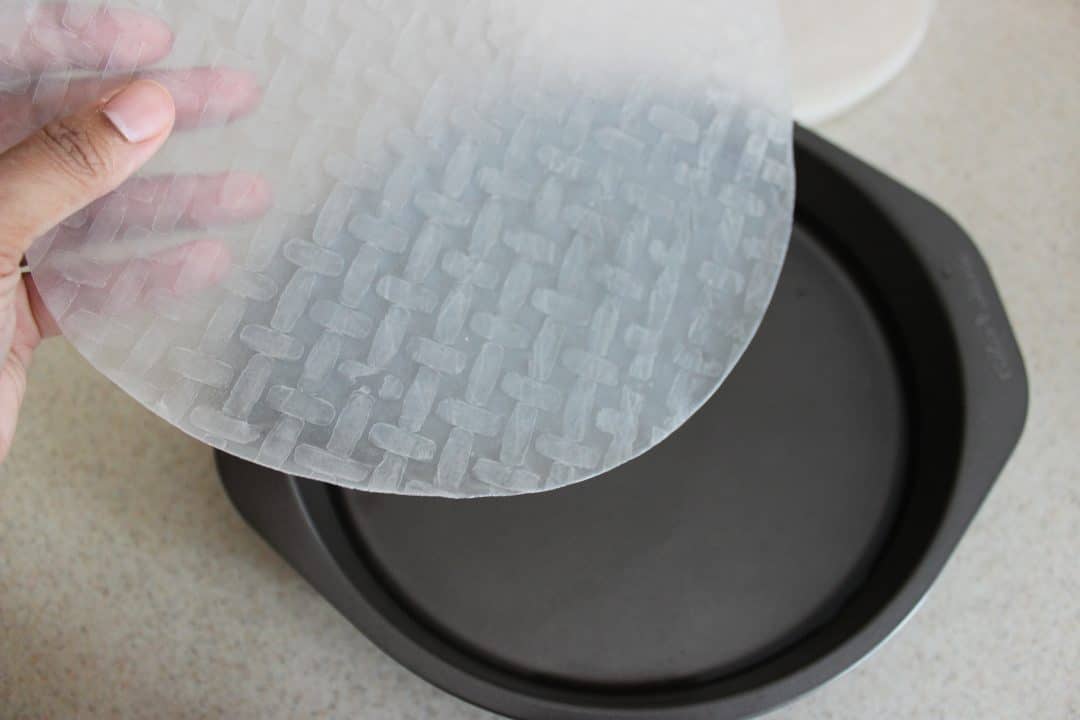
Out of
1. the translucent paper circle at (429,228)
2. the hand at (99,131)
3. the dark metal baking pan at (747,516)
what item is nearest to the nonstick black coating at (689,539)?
the dark metal baking pan at (747,516)

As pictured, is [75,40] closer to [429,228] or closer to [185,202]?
[185,202]

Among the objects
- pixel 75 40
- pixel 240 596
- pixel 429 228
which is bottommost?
pixel 240 596

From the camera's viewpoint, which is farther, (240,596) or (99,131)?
(240,596)

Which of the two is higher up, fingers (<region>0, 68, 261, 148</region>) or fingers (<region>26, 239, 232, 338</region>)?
fingers (<region>0, 68, 261, 148</region>)

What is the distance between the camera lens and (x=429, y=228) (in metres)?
0.50

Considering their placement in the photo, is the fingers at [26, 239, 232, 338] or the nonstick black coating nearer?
the fingers at [26, 239, 232, 338]

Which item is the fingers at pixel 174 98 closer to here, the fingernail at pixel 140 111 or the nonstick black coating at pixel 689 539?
the fingernail at pixel 140 111

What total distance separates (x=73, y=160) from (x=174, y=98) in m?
0.08

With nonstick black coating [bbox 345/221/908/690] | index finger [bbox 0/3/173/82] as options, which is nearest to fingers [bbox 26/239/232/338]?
index finger [bbox 0/3/173/82]

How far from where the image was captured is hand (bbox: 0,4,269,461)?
41 centimetres

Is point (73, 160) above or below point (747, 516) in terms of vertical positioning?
above

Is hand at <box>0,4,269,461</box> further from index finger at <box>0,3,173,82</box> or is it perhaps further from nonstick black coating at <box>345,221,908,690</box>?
nonstick black coating at <box>345,221,908,690</box>

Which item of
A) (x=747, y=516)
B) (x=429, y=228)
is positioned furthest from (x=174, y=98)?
(x=747, y=516)

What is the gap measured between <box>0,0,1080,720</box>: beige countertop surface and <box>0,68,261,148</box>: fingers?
0.28 metres
